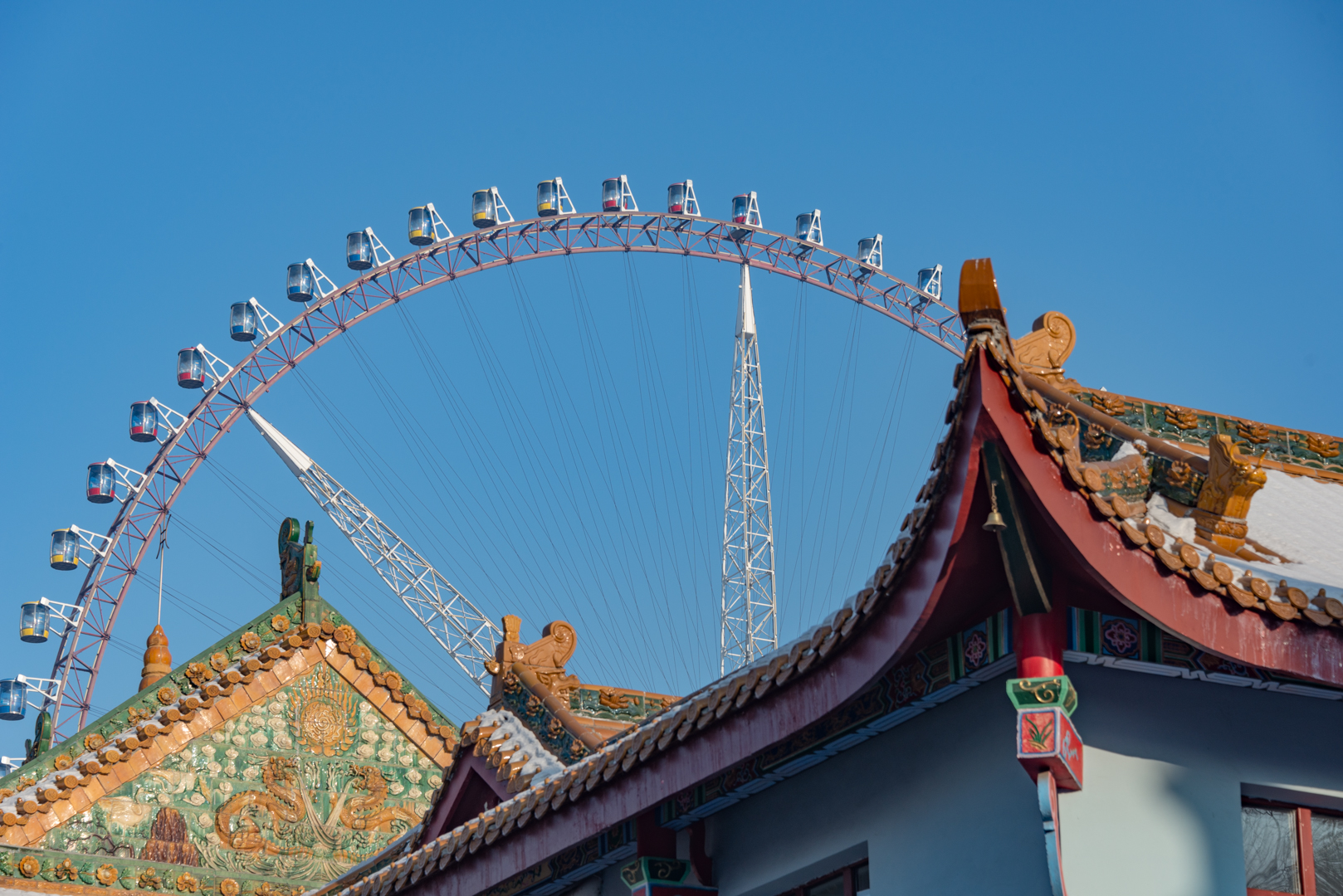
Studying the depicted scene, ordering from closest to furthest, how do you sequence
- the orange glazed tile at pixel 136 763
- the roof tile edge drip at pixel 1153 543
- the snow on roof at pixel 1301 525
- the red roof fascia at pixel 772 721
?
the roof tile edge drip at pixel 1153 543 → the red roof fascia at pixel 772 721 → the snow on roof at pixel 1301 525 → the orange glazed tile at pixel 136 763

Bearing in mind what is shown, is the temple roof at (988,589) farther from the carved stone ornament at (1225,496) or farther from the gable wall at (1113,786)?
the gable wall at (1113,786)

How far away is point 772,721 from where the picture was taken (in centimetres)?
1084

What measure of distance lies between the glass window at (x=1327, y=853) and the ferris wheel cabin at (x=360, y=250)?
44.8 meters

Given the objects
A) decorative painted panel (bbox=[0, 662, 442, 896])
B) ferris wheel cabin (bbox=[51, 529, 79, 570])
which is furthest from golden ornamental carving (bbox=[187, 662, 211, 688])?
ferris wheel cabin (bbox=[51, 529, 79, 570])

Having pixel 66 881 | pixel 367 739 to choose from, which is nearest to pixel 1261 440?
pixel 367 739

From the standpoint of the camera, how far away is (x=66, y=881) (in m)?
21.5

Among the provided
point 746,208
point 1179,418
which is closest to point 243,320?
point 746,208

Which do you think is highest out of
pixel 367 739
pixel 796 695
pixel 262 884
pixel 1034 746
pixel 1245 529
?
pixel 367 739

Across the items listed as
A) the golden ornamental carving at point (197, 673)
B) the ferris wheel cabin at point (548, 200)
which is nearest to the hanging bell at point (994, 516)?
the golden ornamental carving at point (197, 673)

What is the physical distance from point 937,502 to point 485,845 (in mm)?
5617

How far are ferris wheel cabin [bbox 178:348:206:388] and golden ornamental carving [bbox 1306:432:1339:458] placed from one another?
143 ft

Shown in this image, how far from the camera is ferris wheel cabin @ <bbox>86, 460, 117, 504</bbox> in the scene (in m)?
56.2

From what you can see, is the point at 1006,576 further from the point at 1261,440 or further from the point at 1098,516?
the point at 1261,440

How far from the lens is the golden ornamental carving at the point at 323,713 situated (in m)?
23.3
